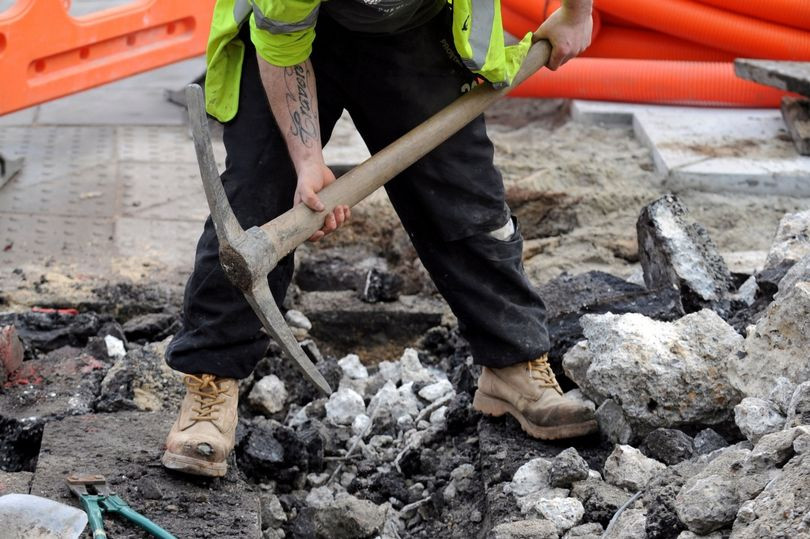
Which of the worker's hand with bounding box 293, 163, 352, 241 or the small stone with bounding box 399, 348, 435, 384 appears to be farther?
the small stone with bounding box 399, 348, 435, 384

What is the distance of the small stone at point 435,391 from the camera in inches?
157

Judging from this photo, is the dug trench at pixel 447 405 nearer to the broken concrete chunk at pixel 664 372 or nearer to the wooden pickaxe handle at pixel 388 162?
the broken concrete chunk at pixel 664 372

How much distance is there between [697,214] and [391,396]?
213 centimetres

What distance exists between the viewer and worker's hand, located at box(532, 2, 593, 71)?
3.28 m

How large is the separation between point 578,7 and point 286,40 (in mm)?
966

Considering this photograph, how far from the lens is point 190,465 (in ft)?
10.1

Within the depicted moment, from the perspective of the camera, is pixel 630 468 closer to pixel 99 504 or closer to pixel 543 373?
pixel 543 373

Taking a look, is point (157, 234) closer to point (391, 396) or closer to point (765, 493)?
point (391, 396)

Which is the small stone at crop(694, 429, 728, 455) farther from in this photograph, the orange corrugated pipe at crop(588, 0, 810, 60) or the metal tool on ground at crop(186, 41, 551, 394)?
the orange corrugated pipe at crop(588, 0, 810, 60)

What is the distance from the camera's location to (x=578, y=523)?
290 centimetres

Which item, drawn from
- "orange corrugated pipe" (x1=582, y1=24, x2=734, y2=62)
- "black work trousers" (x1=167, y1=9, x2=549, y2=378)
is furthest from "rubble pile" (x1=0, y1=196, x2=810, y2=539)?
"orange corrugated pipe" (x1=582, y1=24, x2=734, y2=62)

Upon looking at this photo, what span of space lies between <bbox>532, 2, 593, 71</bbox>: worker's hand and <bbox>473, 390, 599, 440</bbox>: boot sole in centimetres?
108

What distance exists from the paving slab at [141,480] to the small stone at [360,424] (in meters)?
0.69

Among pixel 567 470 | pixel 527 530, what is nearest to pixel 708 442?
pixel 567 470
